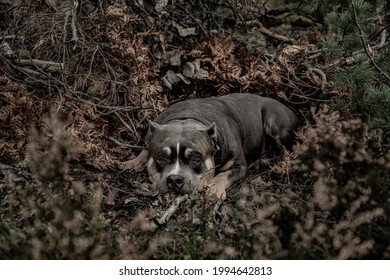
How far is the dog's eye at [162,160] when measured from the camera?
5.96 meters

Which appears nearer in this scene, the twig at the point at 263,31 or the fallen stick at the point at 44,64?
the fallen stick at the point at 44,64

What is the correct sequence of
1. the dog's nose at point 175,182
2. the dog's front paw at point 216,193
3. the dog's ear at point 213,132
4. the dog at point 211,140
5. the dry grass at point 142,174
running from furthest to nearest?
the dog's ear at point 213,132
the dog at point 211,140
the dog's nose at point 175,182
the dog's front paw at point 216,193
the dry grass at point 142,174

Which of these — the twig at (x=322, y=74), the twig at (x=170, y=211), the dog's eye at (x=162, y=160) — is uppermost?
the twig at (x=322, y=74)

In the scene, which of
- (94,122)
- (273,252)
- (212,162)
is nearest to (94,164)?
(94,122)

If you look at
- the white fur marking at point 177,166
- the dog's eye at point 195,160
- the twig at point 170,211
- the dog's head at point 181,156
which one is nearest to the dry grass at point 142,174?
the twig at point 170,211

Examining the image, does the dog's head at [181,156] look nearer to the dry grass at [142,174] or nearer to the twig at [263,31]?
the dry grass at [142,174]

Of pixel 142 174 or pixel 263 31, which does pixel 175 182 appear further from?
pixel 263 31

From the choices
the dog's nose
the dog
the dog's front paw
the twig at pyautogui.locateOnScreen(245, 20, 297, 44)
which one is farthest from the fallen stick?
the twig at pyautogui.locateOnScreen(245, 20, 297, 44)

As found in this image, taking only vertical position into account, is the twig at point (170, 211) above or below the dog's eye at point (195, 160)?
below

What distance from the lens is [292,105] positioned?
26.1 feet

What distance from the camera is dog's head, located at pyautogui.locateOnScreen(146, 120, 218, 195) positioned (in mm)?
5703

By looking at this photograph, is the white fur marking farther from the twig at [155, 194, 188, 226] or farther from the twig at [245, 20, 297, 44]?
the twig at [245, 20, 297, 44]

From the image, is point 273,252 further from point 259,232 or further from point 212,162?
point 212,162

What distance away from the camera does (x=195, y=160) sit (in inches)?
235
